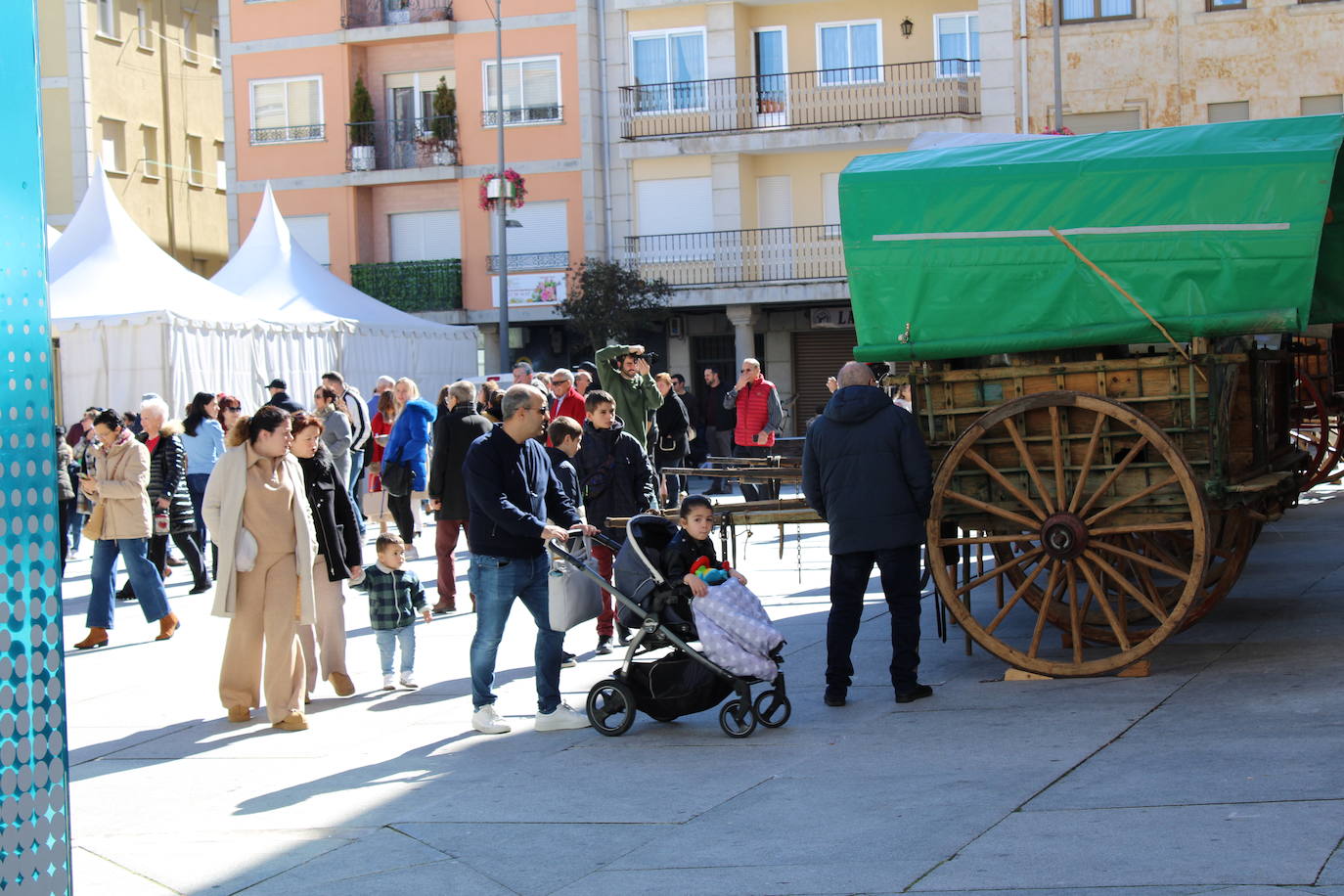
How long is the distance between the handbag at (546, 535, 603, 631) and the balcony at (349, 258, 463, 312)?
29.1m

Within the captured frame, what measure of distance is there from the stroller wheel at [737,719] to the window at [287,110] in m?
32.8

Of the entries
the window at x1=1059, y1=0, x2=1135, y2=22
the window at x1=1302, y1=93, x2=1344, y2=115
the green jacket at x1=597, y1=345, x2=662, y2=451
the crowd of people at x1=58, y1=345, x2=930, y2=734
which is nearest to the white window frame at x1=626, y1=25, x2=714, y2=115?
the window at x1=1059, y1=0, x2=1135, y2=22

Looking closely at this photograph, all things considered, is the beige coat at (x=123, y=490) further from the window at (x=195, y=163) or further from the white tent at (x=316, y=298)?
the window at (x=195, y=163)

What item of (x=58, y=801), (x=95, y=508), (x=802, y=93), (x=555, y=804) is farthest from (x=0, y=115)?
(x=802, y=93)

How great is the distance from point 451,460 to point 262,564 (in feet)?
13.5

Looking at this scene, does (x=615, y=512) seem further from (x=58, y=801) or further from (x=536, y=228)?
(x=536, y=228)

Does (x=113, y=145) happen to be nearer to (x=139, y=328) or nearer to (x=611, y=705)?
(x=139, y=328)

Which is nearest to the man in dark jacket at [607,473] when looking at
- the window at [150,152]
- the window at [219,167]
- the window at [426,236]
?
Answer: the window at [426,236]

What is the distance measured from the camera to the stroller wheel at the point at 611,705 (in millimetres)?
8383

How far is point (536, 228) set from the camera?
122 ft

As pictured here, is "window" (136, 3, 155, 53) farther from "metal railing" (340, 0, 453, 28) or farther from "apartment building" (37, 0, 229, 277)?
"metal railing" (340, 0, 453, 28)

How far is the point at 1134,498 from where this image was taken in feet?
28.1

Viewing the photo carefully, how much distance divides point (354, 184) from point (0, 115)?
3556 centimetres

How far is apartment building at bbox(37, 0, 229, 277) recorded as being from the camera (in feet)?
130
